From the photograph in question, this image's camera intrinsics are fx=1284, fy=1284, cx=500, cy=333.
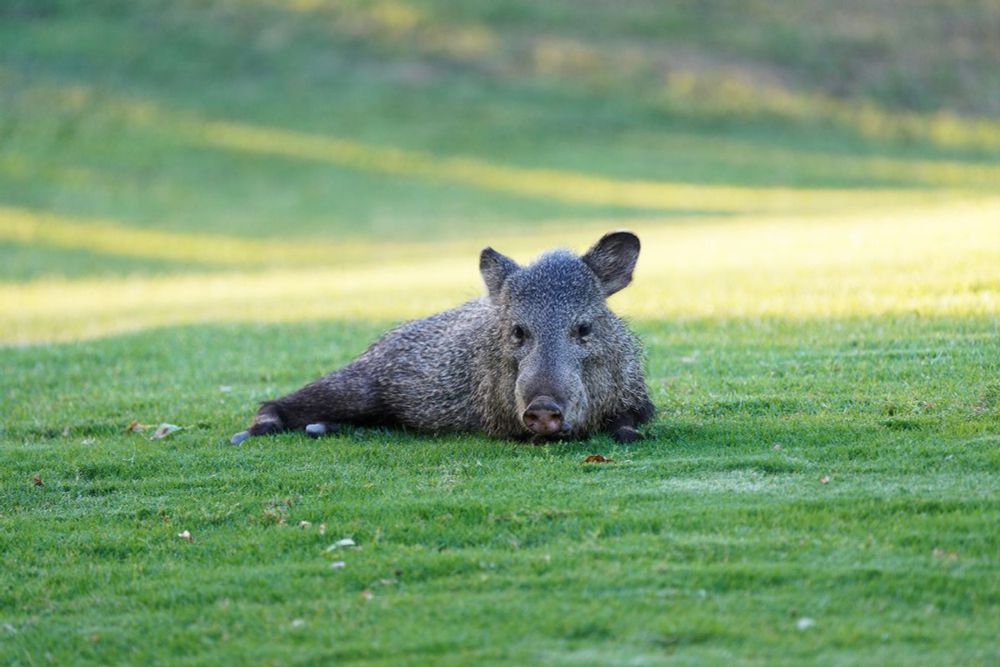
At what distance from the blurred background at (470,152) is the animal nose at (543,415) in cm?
745

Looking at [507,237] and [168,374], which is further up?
[507,237]

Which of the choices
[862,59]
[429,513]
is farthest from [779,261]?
[862,59]

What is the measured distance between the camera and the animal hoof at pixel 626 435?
962cm

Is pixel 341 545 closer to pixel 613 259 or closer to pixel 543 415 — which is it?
pixel 543 415

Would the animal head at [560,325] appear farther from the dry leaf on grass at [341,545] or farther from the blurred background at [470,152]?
the blurred background at [470,152]

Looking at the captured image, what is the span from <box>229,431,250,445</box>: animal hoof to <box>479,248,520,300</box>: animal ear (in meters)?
2.35

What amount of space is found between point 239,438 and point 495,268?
254cm

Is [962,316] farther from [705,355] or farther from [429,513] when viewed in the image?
[429,513]

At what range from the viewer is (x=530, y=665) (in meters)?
5.96

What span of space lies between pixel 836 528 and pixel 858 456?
4.74 feet

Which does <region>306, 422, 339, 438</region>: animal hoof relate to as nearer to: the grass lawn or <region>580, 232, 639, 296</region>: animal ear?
the grass lawn

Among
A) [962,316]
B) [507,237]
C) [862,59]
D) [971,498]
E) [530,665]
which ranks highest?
[862,59]

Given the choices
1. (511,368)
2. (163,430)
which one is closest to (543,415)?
(511,368)

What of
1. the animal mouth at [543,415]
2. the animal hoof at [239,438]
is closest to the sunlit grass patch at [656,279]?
the animal hoof at [239,438]
